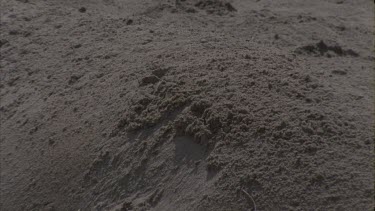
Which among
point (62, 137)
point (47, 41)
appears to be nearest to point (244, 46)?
point (62, 137)

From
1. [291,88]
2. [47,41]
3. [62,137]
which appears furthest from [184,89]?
[47,41]

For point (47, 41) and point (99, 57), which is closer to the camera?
point (99, 57)

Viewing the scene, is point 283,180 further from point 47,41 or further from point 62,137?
point 47,41

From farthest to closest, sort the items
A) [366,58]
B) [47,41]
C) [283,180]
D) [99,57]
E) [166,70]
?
[47,41], [99,57], [366,58], [166,70], [283,180]

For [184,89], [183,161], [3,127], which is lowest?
[3,127]

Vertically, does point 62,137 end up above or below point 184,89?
below

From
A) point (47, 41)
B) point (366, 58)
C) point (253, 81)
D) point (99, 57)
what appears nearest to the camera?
point (253, 81)
